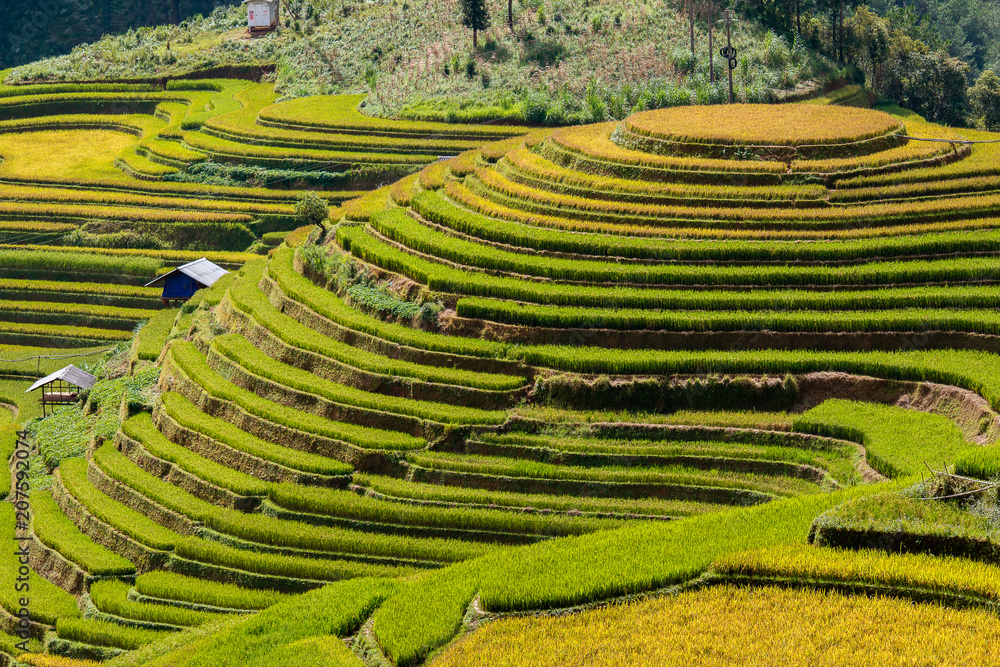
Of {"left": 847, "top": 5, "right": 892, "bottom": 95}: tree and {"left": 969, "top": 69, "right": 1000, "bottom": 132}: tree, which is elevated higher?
{"left": 847, "top": 5, "right": 892, "bottom": 95}: tree

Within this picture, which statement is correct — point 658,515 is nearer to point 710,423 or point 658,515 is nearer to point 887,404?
point 710,423

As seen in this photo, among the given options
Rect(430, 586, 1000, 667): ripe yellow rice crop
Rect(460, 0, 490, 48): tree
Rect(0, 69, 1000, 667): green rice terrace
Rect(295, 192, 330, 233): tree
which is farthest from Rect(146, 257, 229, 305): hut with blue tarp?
Rect(430, 586, 1000, 667): ripe yellow rice crop

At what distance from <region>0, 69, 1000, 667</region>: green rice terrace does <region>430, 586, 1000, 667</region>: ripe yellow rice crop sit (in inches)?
2.8

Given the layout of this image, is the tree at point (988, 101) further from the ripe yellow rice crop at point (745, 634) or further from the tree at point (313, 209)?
the ripe yellow rice crop at point (745, 634)

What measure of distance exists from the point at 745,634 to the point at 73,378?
102 feet

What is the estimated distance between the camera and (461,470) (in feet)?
103

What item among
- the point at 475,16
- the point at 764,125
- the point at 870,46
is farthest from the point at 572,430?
the point at 870,46

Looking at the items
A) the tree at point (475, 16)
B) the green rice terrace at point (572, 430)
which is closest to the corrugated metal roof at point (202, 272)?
the green rice terrace at point (572, 430)

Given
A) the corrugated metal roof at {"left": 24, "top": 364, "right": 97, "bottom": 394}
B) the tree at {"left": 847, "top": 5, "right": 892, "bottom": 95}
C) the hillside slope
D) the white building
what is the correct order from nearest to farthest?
the corrugated metal roof at {"left": 24, "top": 364, "right": 97, "bottom": 394}, the hillside slope, the tree at {"left": 847, "top": 5, "right": 892, "bottom": 95}, the white building

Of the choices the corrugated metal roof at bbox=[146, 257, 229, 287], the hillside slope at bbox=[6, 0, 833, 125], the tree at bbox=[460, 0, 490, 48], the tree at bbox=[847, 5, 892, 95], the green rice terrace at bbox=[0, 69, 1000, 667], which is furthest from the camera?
the tree at bbox=[847, 5, 892, 95]

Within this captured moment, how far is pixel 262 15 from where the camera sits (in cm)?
10100

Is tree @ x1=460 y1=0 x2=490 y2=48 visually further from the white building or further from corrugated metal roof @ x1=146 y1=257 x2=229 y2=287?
corrugated metal roof @ x1=146 y1=257 x2=229 y2=287

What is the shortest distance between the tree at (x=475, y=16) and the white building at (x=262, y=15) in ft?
84.5

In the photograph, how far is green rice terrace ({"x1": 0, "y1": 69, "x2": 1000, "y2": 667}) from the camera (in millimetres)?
21969
